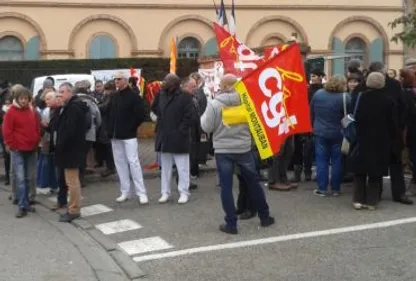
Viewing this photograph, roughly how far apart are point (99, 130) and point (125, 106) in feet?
8.70

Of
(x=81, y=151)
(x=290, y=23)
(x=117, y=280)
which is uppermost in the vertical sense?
(x=290, y=23)

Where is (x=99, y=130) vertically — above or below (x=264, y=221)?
above

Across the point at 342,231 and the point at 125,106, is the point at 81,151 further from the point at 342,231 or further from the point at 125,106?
the point at 342,231

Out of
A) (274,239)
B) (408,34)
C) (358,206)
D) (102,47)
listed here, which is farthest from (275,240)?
(102,47)

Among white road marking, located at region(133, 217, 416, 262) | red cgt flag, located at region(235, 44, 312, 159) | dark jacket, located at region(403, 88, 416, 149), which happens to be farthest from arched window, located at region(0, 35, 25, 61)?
white road marking, located at region(133, 217, 416, 262)

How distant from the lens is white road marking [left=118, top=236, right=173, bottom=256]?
24.5 feet

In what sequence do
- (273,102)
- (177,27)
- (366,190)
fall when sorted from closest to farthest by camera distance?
1. (273,102)
2. (366,190)
3. (177,27)

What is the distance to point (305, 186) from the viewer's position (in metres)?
10.9

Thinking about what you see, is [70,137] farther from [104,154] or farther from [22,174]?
[104,154]

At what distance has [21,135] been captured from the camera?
31.1 ft

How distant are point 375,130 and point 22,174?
4.92 meters

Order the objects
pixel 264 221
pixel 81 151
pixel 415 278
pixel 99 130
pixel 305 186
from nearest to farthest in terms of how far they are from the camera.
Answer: pixel 415 278
pixel 264 221
pixel 81 151
pixel 305 186
pixel 99 130

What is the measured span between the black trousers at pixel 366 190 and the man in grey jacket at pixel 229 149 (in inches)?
65.7

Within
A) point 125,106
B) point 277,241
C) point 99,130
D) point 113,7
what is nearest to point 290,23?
point 113,7
